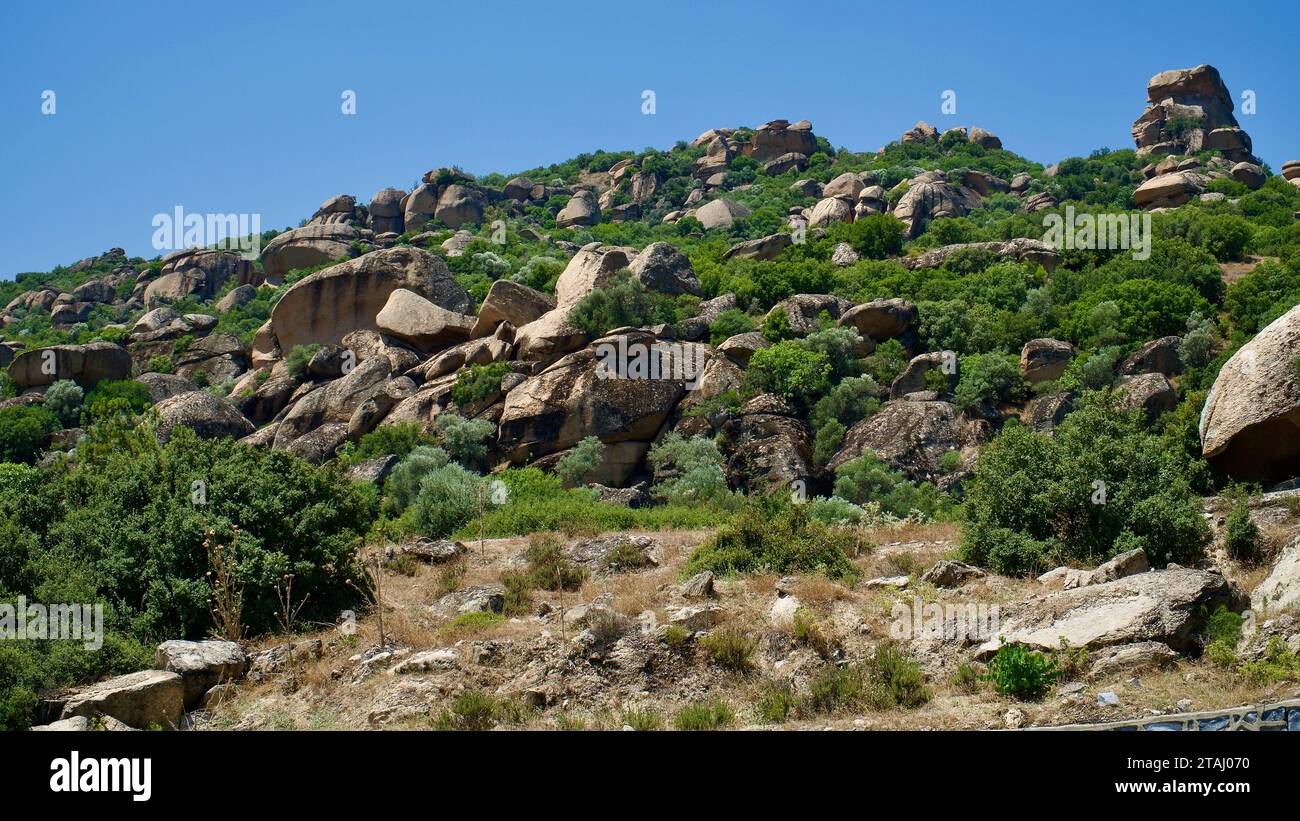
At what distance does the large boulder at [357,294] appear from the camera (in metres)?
37.7

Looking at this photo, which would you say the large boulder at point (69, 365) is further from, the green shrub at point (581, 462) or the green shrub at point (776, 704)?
the green shrub at point (776, 704)

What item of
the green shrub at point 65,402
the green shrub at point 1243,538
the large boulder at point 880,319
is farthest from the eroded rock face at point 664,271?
the green shrub at point 1243,538

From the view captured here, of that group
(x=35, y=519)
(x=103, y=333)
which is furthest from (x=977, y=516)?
(x=103, y=333)

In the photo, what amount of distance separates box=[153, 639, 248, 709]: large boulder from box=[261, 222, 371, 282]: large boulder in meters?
45.2

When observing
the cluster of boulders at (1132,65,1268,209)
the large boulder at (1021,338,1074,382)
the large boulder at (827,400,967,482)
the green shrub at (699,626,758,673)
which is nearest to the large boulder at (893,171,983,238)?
the cluster of boulders at (1132,65,1268,209)

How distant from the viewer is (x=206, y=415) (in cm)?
3269

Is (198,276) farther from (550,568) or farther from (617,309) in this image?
(550,568)

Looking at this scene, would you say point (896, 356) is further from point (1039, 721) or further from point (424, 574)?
point (1039, 721)

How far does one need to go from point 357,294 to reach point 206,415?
8030 mm

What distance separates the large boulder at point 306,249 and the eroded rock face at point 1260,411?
46814 mm

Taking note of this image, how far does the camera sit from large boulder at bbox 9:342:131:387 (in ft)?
129
